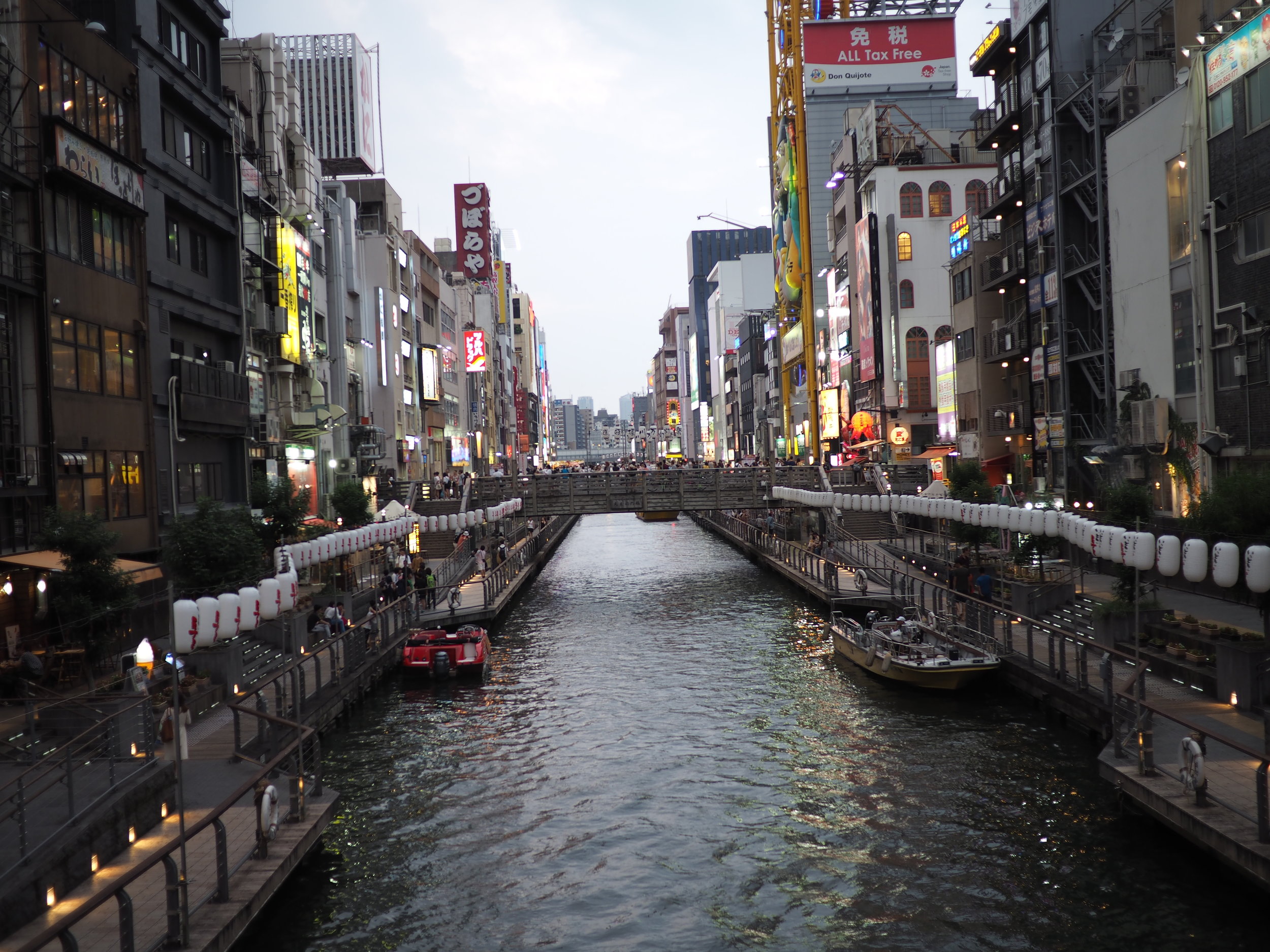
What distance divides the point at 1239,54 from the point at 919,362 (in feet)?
180

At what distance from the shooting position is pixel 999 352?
198 ft

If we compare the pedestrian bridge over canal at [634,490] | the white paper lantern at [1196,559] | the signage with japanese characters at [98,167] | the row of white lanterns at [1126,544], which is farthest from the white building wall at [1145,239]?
the signage with japanese characters at [98,167]

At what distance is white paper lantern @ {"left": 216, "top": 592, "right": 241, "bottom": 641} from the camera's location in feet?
80.4

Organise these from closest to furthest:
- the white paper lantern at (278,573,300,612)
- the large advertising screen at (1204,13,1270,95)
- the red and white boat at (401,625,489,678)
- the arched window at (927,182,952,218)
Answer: the white paper lantern at (278,573,300,612), the large advertising screen at (1204,13,1270,95), the red and white boat at (401,625,489,678), the arched window at (927,182,952,218)

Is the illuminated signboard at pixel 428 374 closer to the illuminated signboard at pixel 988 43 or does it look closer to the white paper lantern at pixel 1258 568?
the illuminated signboard at pixel 988 43

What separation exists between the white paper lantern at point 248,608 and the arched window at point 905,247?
71340 millimetres

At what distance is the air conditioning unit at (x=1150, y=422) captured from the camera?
40094 mm

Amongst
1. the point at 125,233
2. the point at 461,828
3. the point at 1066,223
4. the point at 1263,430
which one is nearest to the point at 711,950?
the point at 461,828

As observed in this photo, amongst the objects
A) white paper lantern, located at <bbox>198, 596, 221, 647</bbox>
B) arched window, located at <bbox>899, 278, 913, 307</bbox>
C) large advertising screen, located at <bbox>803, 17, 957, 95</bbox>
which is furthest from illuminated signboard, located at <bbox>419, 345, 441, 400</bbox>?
white paper lantern, located at <bbox>198, 596, 221, 647</bbox>

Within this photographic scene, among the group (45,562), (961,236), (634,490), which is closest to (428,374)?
(634,490)

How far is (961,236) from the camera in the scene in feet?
219

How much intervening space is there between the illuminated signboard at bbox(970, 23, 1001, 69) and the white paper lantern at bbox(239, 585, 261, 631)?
46.3 m

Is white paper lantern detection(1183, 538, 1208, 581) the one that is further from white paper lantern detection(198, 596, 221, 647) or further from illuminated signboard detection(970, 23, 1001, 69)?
illuminated signboard detection(970, 23, 1001, 69)

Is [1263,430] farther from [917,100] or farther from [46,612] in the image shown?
[917,100]
